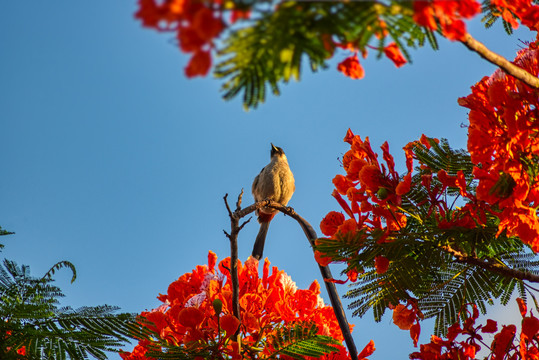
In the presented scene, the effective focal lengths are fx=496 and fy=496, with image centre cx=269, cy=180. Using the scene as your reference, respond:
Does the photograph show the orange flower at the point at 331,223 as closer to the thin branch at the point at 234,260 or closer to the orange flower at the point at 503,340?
the thin branch at the point at 234,260

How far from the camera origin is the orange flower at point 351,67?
103cm

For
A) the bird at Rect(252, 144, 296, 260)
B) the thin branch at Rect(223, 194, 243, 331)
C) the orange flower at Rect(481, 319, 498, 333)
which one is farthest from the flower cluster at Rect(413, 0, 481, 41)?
the bird at Rect(252, 144, 296, 260)

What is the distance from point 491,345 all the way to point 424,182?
799 millimetres

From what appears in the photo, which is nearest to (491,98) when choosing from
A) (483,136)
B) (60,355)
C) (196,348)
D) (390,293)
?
(483,136)

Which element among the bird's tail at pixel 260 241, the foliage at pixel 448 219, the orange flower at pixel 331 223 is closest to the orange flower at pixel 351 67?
the foliage at pixel 448 219

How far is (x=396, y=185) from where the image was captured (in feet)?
7.00

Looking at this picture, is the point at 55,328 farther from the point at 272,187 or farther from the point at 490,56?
the point at 272,187

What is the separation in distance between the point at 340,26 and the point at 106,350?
166 centimetres

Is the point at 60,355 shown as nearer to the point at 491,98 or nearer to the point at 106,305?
the point at 106,305

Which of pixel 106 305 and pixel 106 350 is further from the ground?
pixel 106 305

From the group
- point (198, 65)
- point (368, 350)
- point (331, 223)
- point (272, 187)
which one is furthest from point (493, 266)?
point (272, 187)

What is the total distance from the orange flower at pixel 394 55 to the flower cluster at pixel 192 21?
0.42m

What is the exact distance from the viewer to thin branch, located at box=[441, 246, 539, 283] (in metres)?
2.00

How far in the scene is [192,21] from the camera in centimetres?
70
